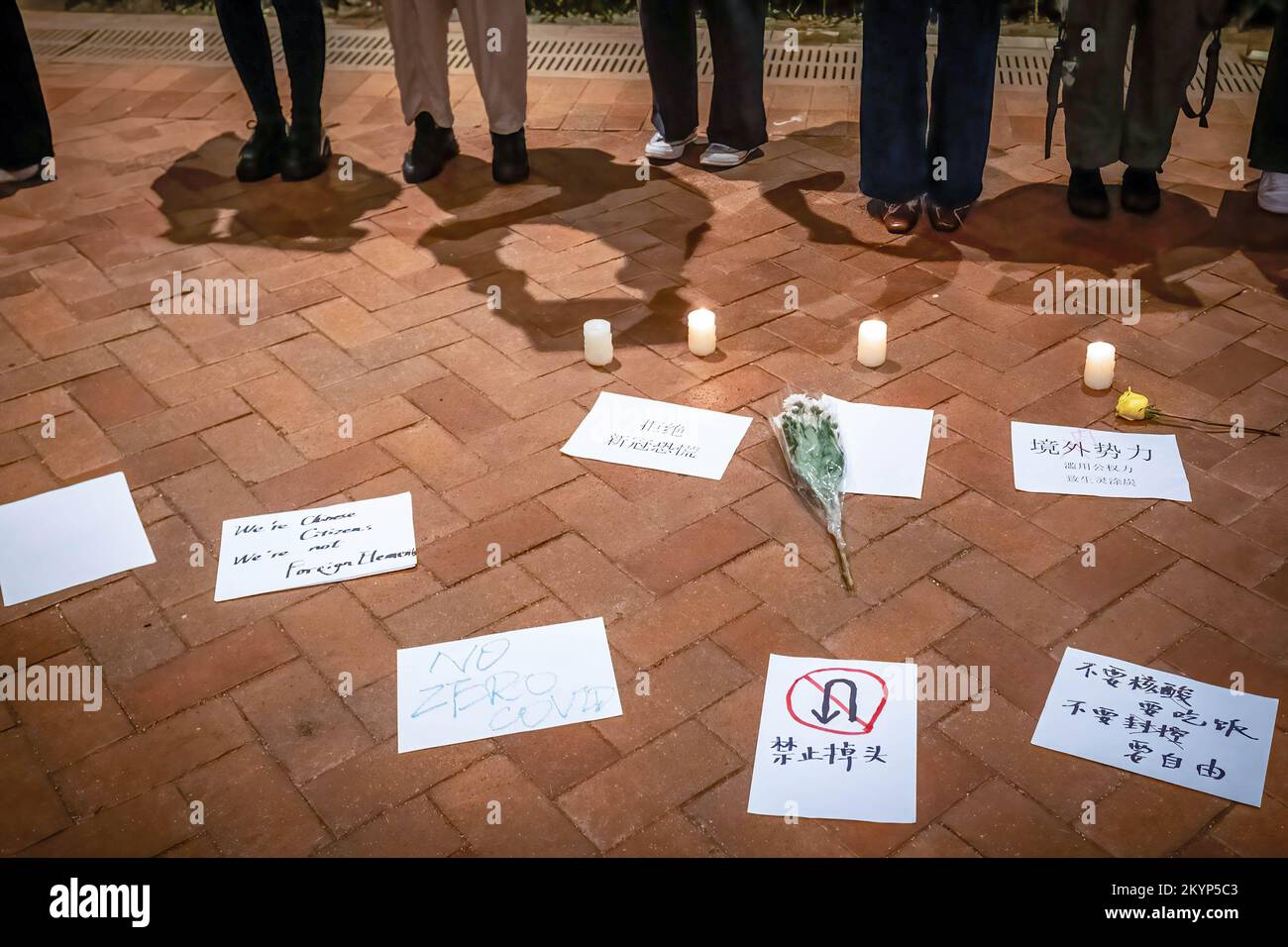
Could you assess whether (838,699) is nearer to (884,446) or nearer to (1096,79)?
(884,446)

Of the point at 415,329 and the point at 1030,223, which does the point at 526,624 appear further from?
the point at 1030,223

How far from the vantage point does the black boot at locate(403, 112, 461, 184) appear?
12.6 feet

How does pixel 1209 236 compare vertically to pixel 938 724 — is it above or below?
above

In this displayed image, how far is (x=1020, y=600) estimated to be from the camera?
84.0 inches

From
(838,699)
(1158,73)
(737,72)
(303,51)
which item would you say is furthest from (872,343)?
(303,51)

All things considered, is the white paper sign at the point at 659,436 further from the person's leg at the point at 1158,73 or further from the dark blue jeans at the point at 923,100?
the person's leg at the point at 1158,73

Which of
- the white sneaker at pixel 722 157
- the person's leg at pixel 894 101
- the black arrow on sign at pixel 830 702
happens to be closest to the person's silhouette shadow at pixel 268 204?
the white sneaker at pixel 722 157

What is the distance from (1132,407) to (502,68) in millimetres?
2149

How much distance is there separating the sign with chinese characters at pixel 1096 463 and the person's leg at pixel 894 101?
1.11 metres

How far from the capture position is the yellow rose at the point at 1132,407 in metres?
2.53

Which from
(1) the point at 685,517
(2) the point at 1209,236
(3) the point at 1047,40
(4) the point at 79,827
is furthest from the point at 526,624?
(3) the point at 1047,40

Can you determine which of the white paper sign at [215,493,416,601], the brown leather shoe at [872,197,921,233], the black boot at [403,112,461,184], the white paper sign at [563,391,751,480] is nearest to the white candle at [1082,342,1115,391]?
the white paper sign at [563,391,751,480]

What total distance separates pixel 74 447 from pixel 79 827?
3.64 ft
